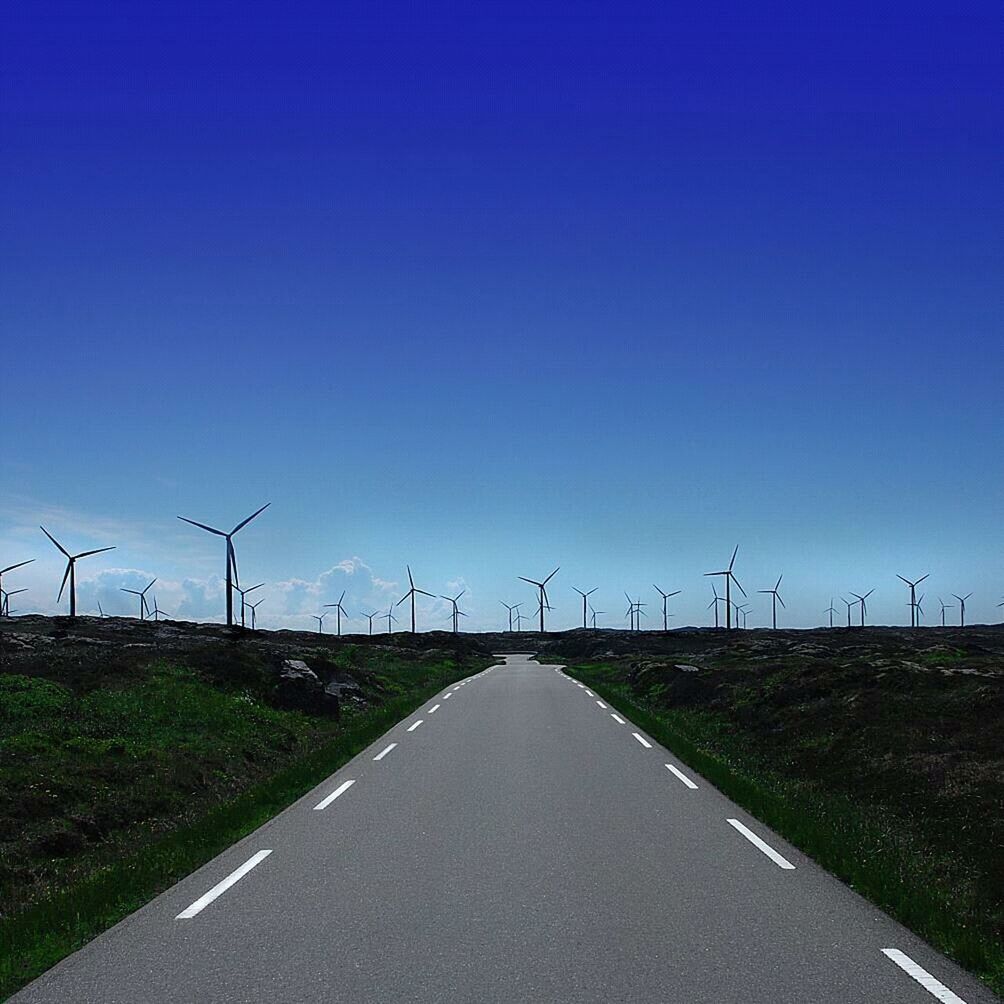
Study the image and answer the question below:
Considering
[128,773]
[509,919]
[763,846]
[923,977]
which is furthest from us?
[128,773]

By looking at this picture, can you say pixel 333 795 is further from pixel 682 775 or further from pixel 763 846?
pixel 763 846

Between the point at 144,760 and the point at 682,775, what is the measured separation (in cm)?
877

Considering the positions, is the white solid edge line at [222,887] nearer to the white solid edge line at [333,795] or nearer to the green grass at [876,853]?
the white solid edge line at [333,795]

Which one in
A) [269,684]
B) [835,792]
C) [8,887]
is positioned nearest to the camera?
[8,887]

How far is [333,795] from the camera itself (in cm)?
1502

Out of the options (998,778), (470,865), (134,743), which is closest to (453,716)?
(134,743)

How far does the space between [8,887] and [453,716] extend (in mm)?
18890

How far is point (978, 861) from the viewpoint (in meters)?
10.8

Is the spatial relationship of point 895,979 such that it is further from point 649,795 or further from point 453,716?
point 453,716

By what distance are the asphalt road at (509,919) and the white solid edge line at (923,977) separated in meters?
0.03

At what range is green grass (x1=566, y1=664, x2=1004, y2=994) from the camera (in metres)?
7.77

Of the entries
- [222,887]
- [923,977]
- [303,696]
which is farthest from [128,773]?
[303,696]

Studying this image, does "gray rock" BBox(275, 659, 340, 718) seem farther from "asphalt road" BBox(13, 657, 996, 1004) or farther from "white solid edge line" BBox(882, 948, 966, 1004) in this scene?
"white solid edge line" BBox(882, 948, 966, 1004)

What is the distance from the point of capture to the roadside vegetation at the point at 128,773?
9.27 meters
